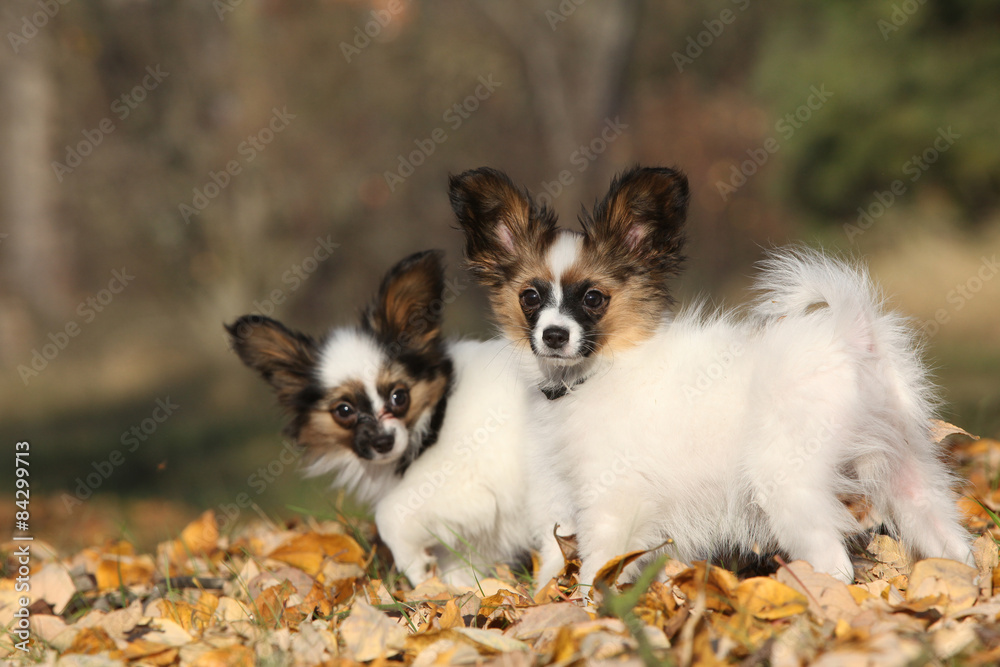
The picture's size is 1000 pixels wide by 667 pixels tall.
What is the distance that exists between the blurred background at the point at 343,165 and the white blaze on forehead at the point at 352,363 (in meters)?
1.55

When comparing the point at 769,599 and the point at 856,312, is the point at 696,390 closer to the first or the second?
the point at 856,312

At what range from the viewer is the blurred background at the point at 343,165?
858cm

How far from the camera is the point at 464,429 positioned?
379 centimetres

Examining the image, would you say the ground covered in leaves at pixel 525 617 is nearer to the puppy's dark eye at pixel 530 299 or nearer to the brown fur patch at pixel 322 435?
the brown fur patch at pixel 322 435

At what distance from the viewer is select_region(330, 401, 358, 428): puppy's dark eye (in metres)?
3.86

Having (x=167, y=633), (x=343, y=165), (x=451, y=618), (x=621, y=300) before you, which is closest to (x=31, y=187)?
(x=343, y=165)

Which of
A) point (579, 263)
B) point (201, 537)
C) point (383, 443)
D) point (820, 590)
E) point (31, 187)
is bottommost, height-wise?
point (201, 537)

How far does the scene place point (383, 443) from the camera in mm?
3684

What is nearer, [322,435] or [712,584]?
[712,584]

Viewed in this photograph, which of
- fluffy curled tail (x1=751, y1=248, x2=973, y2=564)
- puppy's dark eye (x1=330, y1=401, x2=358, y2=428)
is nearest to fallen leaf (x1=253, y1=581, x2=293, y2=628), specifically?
puppy's dark eye (x1=330, y1=401, x2=358, y2=428)

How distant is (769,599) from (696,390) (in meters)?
0.77

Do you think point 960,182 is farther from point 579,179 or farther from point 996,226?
point 579,179

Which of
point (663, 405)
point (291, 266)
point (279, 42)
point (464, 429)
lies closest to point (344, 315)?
point (291, 266)

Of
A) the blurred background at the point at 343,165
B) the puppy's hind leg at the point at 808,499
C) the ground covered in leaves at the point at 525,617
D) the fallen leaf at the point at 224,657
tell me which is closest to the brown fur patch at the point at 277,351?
the ground covered in leaves at the point at 525,617
